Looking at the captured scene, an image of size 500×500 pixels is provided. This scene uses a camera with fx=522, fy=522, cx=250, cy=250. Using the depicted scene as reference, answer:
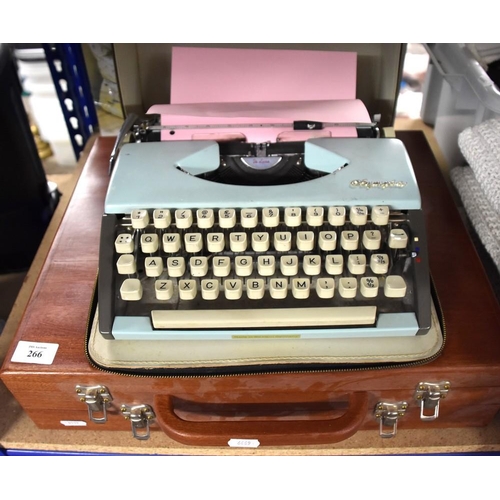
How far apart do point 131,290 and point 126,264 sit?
37mm

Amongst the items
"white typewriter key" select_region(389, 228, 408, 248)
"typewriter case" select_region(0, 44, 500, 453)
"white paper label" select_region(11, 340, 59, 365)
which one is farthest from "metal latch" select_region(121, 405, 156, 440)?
"white typewriter key" select_region(389, 228, 408, 248)

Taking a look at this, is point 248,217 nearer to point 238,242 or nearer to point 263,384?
point 238,242

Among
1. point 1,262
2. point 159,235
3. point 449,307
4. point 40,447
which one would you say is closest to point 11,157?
point 1,262

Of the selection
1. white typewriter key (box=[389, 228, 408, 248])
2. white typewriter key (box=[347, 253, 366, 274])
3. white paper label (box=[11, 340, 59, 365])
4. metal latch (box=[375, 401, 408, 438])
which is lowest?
metal latch (box=[375, 401, 408, 438])

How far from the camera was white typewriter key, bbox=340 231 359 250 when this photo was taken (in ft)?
2.36

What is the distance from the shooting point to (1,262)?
43.8 inches

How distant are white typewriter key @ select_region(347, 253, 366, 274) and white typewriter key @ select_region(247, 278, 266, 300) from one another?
0.13 meters

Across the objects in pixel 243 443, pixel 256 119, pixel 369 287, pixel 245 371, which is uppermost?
pixel 256 119

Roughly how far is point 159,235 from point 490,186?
522 mm

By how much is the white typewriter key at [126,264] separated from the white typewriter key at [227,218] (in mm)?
133

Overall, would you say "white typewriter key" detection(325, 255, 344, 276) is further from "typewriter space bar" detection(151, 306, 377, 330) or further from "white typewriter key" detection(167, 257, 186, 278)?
"white typewriter key" detection(167, 257, 186, 278)

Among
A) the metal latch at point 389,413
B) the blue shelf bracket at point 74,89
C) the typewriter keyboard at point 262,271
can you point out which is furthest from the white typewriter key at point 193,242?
the blue shelf bracket at point 74,89

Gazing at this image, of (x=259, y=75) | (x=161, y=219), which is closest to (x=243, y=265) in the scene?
(x=161, y=219)

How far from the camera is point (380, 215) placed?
2.36 feet
